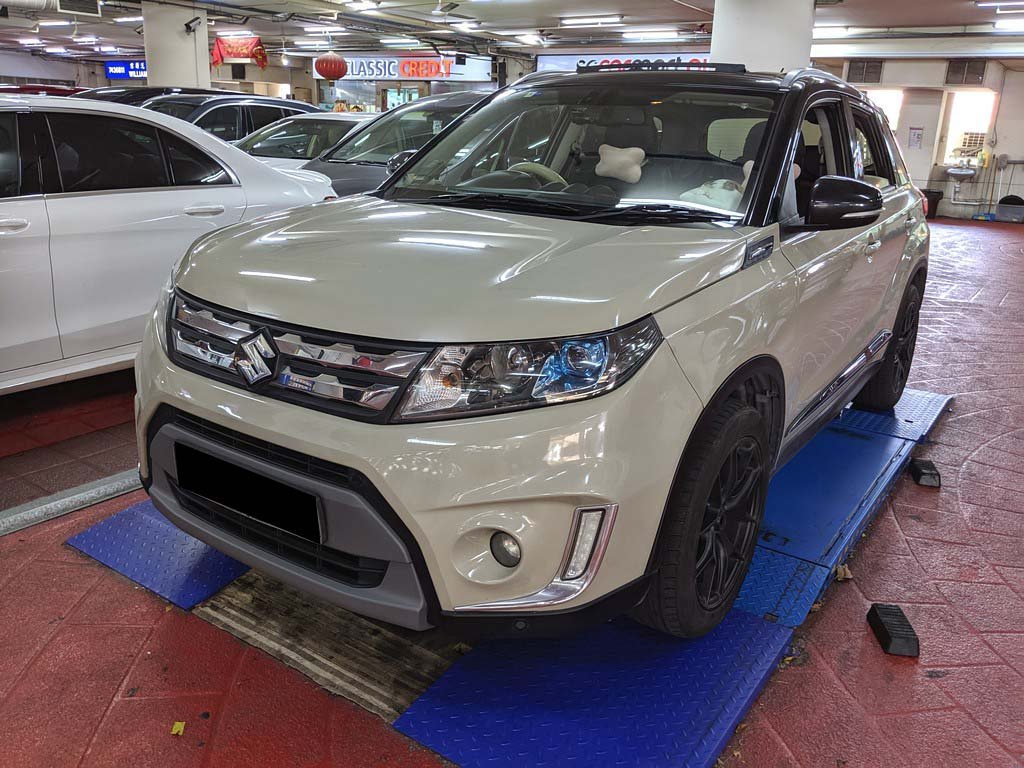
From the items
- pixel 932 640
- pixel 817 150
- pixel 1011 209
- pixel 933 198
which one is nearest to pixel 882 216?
pixel 817 150

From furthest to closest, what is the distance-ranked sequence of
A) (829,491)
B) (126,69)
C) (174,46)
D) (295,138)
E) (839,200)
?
(126,69)
(174,46)
(295,138)
(829,491)
(839,200)

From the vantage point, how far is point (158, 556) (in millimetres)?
2730

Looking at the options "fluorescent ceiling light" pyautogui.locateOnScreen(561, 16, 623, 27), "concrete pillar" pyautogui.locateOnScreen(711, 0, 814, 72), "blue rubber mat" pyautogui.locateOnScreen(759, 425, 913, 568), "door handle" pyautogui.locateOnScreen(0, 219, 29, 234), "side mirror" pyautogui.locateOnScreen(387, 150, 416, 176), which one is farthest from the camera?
"fluorescent ceiling light" pyautogui.locateOnScreen(561, 16, 623, 27)

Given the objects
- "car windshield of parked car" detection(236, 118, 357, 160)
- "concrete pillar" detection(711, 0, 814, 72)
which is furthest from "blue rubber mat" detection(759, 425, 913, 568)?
"car windshield of parked car" detection(236, 118, 357, 160)

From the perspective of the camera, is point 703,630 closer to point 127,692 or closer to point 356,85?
point 127,692

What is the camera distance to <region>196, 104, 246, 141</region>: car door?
29.5 feet

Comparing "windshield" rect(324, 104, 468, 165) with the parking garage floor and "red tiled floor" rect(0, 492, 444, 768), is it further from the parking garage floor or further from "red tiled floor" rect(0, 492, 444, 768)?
"red tiled floor" rect(0, 492, 444, 768)

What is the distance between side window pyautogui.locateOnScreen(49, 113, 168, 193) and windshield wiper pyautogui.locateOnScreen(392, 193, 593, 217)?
5.65 ft

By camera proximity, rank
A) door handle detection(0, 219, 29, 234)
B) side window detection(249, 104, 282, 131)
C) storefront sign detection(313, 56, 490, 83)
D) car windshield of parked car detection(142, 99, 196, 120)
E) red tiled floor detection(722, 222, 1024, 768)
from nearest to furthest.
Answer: red tiled floor detection(722, 222, 1024, 768)
door handle detection(0, 219, 29, 234)
car windshield of parked car detection(142, 99, 196, 120)
side window detection(249, 104, 282, 131)
storefront sign detection(313, 56, 490, 83)

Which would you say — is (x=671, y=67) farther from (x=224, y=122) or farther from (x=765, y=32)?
(x=224, y=122)

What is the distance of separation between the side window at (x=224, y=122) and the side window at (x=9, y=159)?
5.84m

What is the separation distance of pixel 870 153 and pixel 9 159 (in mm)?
3592

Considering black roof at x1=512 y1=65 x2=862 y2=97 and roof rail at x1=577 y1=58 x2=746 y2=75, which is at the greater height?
roof rail at x1=577 y1=58 x2=746 y2=75

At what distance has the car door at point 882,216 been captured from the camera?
10.9ft
